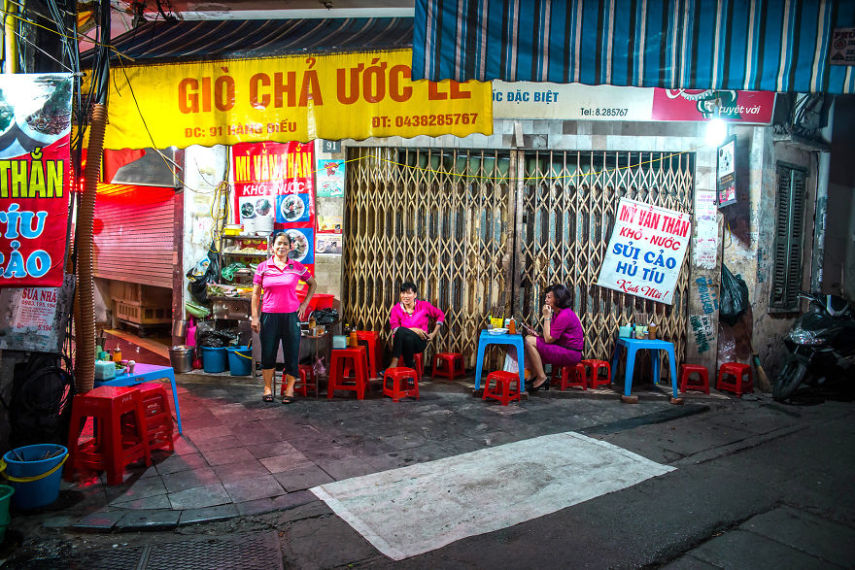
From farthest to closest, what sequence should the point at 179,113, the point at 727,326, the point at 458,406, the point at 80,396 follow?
the point at 727,326, the point at 458,406, the point at 179,113, the point at 80,396

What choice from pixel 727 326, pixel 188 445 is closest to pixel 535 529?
pixel 188 445

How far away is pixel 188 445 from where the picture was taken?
15.6ft

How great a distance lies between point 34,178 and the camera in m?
3.71

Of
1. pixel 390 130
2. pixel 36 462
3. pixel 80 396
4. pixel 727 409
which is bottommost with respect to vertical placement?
pixel 727 409

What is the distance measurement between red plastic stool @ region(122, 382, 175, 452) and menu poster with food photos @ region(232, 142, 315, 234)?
376 centimetres

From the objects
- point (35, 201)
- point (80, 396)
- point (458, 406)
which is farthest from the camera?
point (458, 406)

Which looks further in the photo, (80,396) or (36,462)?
(80,396)

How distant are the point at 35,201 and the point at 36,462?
69.5 inches

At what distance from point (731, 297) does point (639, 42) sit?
4.80 m

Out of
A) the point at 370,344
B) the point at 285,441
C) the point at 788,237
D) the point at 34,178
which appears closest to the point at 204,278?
the point at 370,344

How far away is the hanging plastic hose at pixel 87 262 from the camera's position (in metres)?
4.16

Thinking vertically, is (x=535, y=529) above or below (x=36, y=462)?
below

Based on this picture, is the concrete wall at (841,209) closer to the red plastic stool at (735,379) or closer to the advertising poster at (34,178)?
the red plastic stool at (735,379)

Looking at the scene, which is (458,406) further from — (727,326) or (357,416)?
(727,326)
